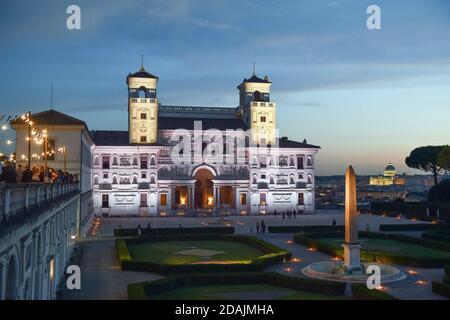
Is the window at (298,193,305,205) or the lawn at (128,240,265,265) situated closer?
the lawn at (128,240,265,265)

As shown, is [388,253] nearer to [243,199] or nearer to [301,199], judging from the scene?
[243,199]

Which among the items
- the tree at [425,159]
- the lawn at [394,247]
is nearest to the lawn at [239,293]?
the lawn at [394,247]

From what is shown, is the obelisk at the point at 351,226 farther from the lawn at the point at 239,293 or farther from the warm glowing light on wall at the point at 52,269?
the warm glowing light on wall at the point at 52,269

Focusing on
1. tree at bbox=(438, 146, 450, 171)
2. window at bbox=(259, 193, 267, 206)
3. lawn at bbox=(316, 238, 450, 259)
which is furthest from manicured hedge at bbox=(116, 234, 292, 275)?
tree at bbox=(438, 146, 450, 171)

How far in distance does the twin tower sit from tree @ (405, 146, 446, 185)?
29.8 meters

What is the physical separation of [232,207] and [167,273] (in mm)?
48667

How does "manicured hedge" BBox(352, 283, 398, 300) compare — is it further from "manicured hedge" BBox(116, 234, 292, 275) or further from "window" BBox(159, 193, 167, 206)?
"window" BBox(159, 193, 167, 206)

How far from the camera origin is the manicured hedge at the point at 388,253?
3061 centimetres

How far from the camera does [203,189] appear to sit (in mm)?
79000

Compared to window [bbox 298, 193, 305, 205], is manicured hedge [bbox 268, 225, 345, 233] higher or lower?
lower

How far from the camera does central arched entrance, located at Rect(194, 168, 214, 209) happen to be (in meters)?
77.3

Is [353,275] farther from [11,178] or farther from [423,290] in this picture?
[11,178]

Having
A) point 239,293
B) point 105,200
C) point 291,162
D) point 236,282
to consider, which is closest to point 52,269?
point 239,293
